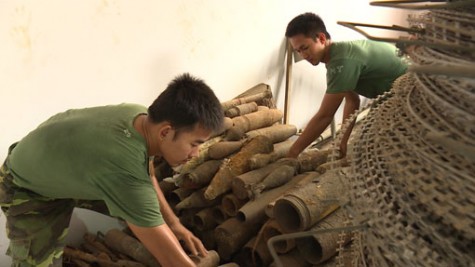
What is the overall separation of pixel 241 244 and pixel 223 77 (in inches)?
43.1

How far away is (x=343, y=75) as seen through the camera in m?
2.07

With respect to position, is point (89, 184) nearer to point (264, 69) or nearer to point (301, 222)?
point (301, 222)

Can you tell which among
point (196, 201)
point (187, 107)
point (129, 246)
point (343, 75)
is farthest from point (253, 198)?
point (343, 75)

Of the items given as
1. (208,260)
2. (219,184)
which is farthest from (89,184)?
(219,184)

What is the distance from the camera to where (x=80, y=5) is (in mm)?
1695

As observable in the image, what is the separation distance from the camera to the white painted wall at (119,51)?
1.59 metres

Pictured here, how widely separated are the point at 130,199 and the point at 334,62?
53.5 inches

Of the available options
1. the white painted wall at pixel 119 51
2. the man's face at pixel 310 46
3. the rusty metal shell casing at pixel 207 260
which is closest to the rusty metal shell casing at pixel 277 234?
the rusty metal shell casing at pixel 207 260

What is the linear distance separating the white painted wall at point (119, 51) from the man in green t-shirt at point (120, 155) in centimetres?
37

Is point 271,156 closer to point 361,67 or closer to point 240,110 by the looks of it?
point 240,110

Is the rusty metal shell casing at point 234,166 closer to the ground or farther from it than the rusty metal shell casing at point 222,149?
closer to the ground

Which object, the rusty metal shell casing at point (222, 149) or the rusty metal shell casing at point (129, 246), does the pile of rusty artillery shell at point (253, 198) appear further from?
the rusty metal shell casing at point (129, 246)

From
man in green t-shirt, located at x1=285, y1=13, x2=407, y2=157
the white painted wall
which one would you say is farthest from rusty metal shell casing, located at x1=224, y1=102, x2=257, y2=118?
man in green t-shirt, located at x1=285, y1=13, x2=407, y2=157

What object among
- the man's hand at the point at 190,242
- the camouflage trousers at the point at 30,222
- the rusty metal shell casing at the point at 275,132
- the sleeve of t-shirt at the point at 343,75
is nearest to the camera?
the camouflage trousers at the point at 30,222
